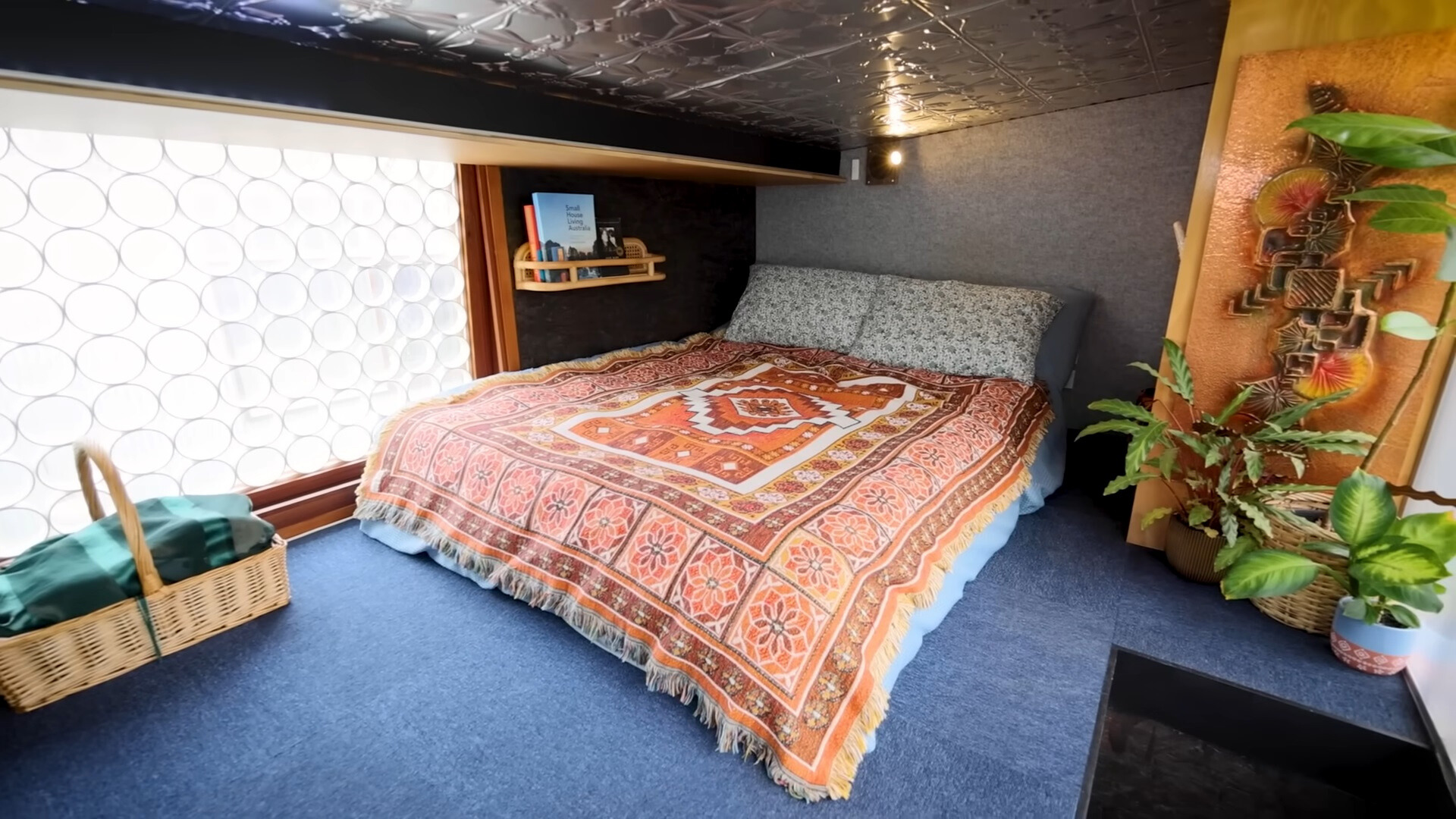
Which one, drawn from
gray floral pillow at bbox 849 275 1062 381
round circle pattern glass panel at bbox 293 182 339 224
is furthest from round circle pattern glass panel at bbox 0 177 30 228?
gray floral pillow at bbox 849 275 1062 381

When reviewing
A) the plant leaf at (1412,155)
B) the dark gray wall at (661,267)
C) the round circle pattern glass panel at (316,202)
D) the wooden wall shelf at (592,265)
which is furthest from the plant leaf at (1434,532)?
the round circle pattern glass panel at (316,202)

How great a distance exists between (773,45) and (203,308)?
1904 mm

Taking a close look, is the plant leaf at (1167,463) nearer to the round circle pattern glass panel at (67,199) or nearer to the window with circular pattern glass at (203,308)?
the window with circular pattern glass at (203,308)

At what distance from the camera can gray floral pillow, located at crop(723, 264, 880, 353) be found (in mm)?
3084

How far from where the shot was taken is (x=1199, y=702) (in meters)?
1.54

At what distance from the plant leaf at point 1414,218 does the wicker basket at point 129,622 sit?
2.91 m

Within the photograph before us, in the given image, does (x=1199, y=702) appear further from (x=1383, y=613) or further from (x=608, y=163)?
(x=608, y=163)

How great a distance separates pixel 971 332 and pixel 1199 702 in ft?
5.07

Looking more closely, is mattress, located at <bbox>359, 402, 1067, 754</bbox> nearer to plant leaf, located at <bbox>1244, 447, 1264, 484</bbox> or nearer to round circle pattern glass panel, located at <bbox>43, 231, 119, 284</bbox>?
plant leaf, located at <bbox>1244, 447, 1264, 484</bbox>

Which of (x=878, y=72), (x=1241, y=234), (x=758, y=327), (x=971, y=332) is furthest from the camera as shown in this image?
(x=758, y=327)

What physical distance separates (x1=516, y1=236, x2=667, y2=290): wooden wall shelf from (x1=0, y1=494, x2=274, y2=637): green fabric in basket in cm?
126

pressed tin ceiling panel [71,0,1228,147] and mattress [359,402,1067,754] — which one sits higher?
pressed tin ceiling panel [71,0,1228,147]

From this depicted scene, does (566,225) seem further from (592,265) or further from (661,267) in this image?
(661,267)

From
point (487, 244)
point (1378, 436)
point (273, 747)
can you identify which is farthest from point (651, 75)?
point (1378, 436)
